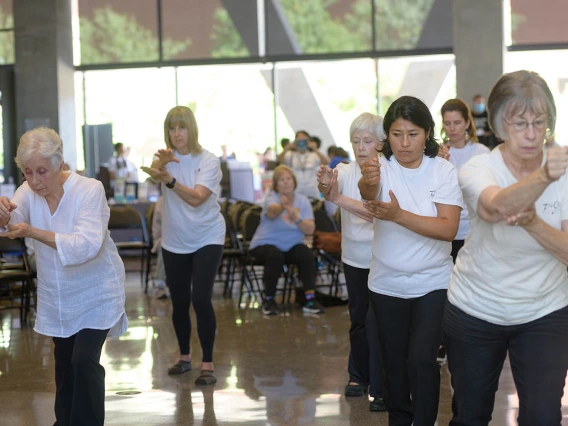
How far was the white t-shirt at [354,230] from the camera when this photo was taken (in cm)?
510

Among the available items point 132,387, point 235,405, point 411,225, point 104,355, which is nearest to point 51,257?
point 411,225

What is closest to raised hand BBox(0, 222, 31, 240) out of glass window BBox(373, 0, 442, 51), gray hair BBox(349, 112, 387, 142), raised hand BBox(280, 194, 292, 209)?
gray hair BBox(349, 112, 387, 142)

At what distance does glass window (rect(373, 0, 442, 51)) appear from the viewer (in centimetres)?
1834

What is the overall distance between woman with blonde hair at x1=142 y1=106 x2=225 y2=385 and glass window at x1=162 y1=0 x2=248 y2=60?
1325 centimetres

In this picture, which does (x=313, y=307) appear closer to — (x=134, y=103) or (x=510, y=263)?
(x=510, y=263)

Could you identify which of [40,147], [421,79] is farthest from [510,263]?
[421,79]

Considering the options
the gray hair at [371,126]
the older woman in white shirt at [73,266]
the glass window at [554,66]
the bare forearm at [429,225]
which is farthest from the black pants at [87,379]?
the glass window at [554,66]

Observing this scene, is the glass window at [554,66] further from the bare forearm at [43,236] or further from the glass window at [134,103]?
the bare forearm at [43,236]

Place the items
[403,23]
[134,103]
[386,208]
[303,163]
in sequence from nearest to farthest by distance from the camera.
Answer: [386,208] < [303,163] < [403,23] < [134,103]

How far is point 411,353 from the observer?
3852 millimetres

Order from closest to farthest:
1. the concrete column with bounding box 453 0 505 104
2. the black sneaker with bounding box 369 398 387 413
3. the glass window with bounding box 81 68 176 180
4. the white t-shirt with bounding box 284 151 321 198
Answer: the black sneaker with bounding box 369 398 387 413, the white t-shirt with bounding box 284 151 321 198, the concrete column with bounding box 453 0 505 104, the glass window with bounding box 81 68 176 180

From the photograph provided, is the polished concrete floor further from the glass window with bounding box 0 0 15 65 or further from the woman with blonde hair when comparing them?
the glass window with bounding box 0 0 15 65

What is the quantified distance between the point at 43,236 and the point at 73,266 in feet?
0.85

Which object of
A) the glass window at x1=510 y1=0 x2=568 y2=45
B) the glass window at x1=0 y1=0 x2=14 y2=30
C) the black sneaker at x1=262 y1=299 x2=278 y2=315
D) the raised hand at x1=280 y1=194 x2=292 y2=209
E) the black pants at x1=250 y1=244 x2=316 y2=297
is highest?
the glass window at x1=0 y1=0 x2=14 y2=30
